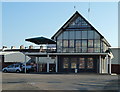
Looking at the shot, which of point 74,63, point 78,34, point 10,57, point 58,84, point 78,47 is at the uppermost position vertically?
point 78,34

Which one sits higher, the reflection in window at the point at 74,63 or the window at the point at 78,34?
the window at the point at 78,34

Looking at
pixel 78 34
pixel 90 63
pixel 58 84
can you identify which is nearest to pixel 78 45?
pixel 78 34

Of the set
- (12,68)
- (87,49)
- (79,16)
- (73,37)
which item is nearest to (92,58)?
(87,49)

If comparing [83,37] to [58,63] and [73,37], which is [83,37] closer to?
[73,37]

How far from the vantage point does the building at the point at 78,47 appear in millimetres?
36000

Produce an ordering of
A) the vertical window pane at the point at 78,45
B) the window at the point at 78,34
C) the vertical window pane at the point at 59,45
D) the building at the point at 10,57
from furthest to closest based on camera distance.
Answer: the building at the point at 10,57, the vertical window pane at the point at 59,45, the window at the point at 78,34, the vertical window pane at the point at 78,45

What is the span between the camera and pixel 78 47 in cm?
3622

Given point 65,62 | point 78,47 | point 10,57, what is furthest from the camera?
point 10,57

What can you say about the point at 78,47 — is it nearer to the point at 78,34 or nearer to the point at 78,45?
the point at 78,45

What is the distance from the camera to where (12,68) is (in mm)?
39562

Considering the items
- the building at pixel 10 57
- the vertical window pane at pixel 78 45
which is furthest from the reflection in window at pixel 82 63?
the building at pixel 10 57

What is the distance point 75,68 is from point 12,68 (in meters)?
10.2

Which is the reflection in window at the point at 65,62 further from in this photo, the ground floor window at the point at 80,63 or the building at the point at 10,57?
the building at the point at 10,57

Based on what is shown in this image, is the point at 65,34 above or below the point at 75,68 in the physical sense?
above
